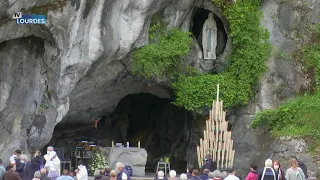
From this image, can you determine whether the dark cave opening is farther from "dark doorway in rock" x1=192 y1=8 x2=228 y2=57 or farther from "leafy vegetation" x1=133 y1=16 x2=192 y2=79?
"leafy vegetation" x1=133 y1=16 x2=192 y2=79

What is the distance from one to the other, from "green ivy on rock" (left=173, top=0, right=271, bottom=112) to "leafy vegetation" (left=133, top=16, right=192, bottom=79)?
2.85 feet

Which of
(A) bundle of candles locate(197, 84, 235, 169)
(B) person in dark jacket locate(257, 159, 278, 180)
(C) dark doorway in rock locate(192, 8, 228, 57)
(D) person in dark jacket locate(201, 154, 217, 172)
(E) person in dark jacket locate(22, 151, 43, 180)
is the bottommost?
(B) person in dark jacket locate(257, 159, 278, 180)

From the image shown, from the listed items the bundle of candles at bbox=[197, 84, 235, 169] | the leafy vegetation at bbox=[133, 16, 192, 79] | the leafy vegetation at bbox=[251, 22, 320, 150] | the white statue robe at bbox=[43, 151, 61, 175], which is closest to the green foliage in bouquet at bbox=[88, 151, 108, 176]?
the leafy vegetation at bbox=[133, 16, 192, 79]

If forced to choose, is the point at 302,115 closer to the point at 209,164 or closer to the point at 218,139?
the point at 218,139

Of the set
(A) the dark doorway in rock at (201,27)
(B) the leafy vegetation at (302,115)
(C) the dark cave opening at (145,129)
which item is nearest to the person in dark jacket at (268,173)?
(B) the leafy vegetation at (302,115)

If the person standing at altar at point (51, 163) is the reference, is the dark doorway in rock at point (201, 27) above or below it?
above

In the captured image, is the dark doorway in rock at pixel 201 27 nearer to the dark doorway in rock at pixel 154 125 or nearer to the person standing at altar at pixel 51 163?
the dark doorway in rock at pixel 154 125

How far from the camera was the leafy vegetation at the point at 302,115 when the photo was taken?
28812 millimetres

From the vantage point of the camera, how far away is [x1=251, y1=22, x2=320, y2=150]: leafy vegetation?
28.8 m

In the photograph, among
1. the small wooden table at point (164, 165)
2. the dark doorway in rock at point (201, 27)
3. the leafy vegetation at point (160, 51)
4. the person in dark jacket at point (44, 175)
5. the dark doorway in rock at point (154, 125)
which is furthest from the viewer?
the dark doorway in rock at point (154, 125)

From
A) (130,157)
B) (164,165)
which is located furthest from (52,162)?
(164,165)

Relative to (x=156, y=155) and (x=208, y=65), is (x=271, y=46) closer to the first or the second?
(x=208, y=65)

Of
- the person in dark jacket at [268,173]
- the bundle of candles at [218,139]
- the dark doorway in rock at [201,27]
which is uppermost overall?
the dark doorway in rock at [201,27]

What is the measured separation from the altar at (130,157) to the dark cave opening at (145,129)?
2959 millimetres
